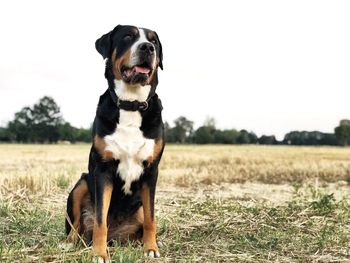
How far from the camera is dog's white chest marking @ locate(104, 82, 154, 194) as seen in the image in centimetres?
457

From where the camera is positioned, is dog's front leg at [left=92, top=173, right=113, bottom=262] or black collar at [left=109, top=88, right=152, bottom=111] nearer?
dog's front leg at [left=92, top=173, right=113, bottom=262]

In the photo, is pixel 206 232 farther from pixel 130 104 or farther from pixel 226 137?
pixel 226 137

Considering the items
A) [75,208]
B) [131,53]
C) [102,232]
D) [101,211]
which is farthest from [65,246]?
[131,53]

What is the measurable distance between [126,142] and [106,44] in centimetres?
104

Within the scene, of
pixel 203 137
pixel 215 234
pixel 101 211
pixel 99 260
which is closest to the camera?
pixel 99 260

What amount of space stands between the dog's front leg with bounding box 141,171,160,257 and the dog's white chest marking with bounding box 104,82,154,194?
14cm

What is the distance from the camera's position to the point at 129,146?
180 inches

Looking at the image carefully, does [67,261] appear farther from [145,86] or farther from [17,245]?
[145,86]

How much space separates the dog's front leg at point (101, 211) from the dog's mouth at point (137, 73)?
0.90m

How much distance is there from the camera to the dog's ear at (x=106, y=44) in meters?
4.90

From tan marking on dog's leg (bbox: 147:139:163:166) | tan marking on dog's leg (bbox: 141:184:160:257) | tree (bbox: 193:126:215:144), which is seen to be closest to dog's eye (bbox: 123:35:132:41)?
tan marking on dog's leg (bbox: 147:139:163:166)

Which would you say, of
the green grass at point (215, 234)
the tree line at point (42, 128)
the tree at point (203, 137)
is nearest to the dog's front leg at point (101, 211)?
the green grass at point (215, 234)

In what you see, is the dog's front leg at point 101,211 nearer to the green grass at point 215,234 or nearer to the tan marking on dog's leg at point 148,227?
the green grass at point 215,234

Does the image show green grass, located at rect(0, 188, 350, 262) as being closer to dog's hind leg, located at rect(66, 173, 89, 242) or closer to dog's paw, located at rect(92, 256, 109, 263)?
dog's paw, located at rect(92, 256, 109, 263)
